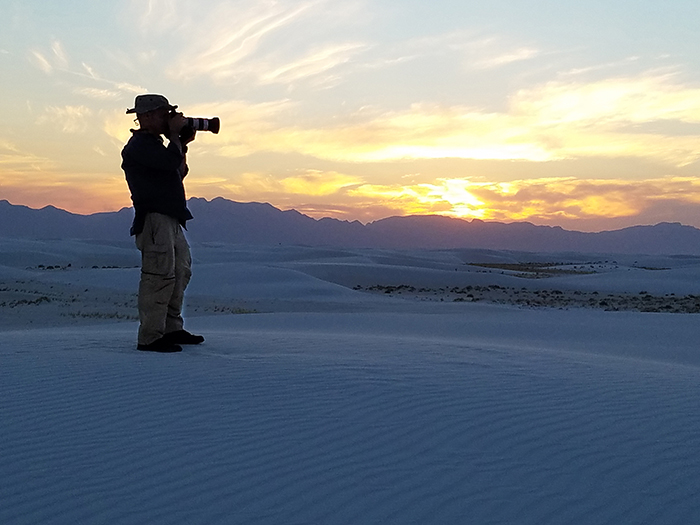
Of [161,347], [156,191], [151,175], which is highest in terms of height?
[151,175]

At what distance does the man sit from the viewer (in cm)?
612

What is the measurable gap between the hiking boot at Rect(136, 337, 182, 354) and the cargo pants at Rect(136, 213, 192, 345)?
0.04 m

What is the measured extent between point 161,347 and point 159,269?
0.78 meters

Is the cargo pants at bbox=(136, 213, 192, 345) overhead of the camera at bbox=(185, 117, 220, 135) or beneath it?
beneath

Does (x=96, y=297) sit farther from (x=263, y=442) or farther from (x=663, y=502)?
(x=663, y=502)

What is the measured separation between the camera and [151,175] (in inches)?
245

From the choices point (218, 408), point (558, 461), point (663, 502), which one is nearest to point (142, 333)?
point (218, 408)

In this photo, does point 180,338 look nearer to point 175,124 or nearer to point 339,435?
point 175,124

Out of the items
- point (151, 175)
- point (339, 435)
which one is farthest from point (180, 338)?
point (339, 435)

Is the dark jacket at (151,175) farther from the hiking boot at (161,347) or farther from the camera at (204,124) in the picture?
the hiking boot at (161,347)

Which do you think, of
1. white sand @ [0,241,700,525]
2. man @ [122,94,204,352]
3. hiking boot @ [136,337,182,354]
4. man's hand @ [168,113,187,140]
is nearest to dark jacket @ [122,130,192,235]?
man @ [122,94,204,352]

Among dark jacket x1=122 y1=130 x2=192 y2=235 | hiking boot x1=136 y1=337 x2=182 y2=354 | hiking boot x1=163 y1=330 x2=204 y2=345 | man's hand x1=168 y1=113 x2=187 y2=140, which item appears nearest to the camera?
dark jacket x1=122 y1=130 x2=192 y2=235

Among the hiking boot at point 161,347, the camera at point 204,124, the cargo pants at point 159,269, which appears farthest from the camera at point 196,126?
the hiking boot at point 161,347

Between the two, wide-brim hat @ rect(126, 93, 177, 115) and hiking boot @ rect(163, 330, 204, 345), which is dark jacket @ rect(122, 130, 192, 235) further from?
hiking boot @ rect(163, 330, 204, 345)
